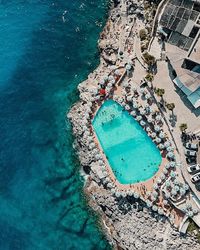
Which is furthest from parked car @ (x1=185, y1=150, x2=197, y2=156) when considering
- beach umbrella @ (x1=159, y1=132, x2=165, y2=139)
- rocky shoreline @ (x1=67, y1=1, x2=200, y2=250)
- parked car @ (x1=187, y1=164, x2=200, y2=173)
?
rocky shoreline @ (x1=67, y1=1, x2=200, y2=250)

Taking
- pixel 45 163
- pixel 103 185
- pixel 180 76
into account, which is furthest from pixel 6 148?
pixel 180 76

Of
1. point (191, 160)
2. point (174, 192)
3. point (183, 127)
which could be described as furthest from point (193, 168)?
point (183, 127)

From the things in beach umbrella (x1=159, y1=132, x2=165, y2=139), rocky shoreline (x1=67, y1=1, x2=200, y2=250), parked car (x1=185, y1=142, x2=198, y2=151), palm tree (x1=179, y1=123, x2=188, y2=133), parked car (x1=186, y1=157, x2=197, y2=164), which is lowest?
rocky shoreline (x1=67, y1=1, x2=200, y2=250)

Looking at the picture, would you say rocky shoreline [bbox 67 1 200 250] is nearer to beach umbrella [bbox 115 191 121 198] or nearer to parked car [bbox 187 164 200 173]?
beach umbrella [bbox 115 191 121 198]

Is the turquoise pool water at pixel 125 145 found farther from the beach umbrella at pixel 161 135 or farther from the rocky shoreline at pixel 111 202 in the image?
the beach umbrella at pixel 161 135

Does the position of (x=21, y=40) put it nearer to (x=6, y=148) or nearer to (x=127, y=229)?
(x=6, y=148)
